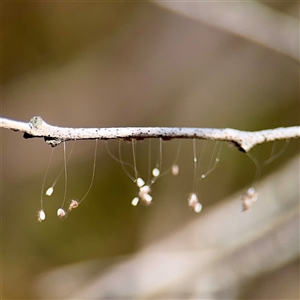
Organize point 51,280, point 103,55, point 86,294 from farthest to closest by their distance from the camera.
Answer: point 103,55 < point 51,280 < point 86,294

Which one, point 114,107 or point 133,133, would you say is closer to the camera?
point 133,133

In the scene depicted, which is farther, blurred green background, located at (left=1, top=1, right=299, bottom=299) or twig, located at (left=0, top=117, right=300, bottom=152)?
blurred green background, located at (left=1, top=1, right=299, bottom=299)

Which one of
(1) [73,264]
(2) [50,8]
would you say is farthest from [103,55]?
(1) [73,264]

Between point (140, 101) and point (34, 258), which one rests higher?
point (140, 101)

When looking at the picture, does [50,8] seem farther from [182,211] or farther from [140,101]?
[182,211]

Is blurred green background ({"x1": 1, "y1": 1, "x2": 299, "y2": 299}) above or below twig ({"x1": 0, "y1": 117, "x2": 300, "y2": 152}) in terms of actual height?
above
